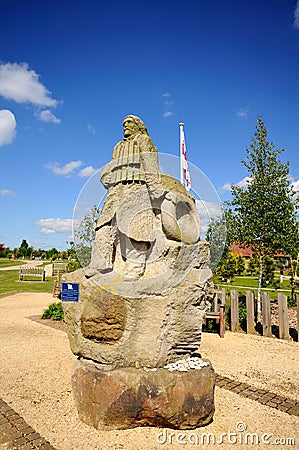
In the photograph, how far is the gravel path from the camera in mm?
4047

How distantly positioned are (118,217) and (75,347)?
75.2 inches

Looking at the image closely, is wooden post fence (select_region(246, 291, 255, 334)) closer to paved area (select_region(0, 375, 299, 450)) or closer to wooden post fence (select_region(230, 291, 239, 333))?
wooden post fence (select_region(230, 291, 239, 333))

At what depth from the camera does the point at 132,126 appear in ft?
18.4

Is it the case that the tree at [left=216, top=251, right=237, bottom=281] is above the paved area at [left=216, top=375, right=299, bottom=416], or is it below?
above

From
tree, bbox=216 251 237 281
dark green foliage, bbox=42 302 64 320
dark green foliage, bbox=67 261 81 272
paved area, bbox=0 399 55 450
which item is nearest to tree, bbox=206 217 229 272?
paved area, bbox=0 399 55 450

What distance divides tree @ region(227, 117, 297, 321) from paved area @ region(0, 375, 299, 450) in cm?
581

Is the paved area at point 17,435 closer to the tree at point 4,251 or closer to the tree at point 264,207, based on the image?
the tree at point 264,207

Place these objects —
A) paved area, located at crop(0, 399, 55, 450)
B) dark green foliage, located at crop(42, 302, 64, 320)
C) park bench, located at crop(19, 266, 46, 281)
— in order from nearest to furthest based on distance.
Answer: paved area, located at crop(0, 399, 55, 450), dark green foliage, located at crop(42, 302, 64, 320), park bench, located at crop(19, 266, 46, 281)

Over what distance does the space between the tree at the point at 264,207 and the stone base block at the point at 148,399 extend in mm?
7593

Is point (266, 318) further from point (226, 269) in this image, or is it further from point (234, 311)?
point (226, 269)

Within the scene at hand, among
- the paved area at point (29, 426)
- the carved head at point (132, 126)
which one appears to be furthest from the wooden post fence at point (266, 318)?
the carved head at point (132, 126)

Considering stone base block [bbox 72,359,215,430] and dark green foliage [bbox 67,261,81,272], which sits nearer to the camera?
stone base block [bbox 72,359,215,430]

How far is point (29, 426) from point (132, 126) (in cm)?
452

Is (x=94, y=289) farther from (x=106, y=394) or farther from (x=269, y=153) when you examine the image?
(x=269, y=153)
